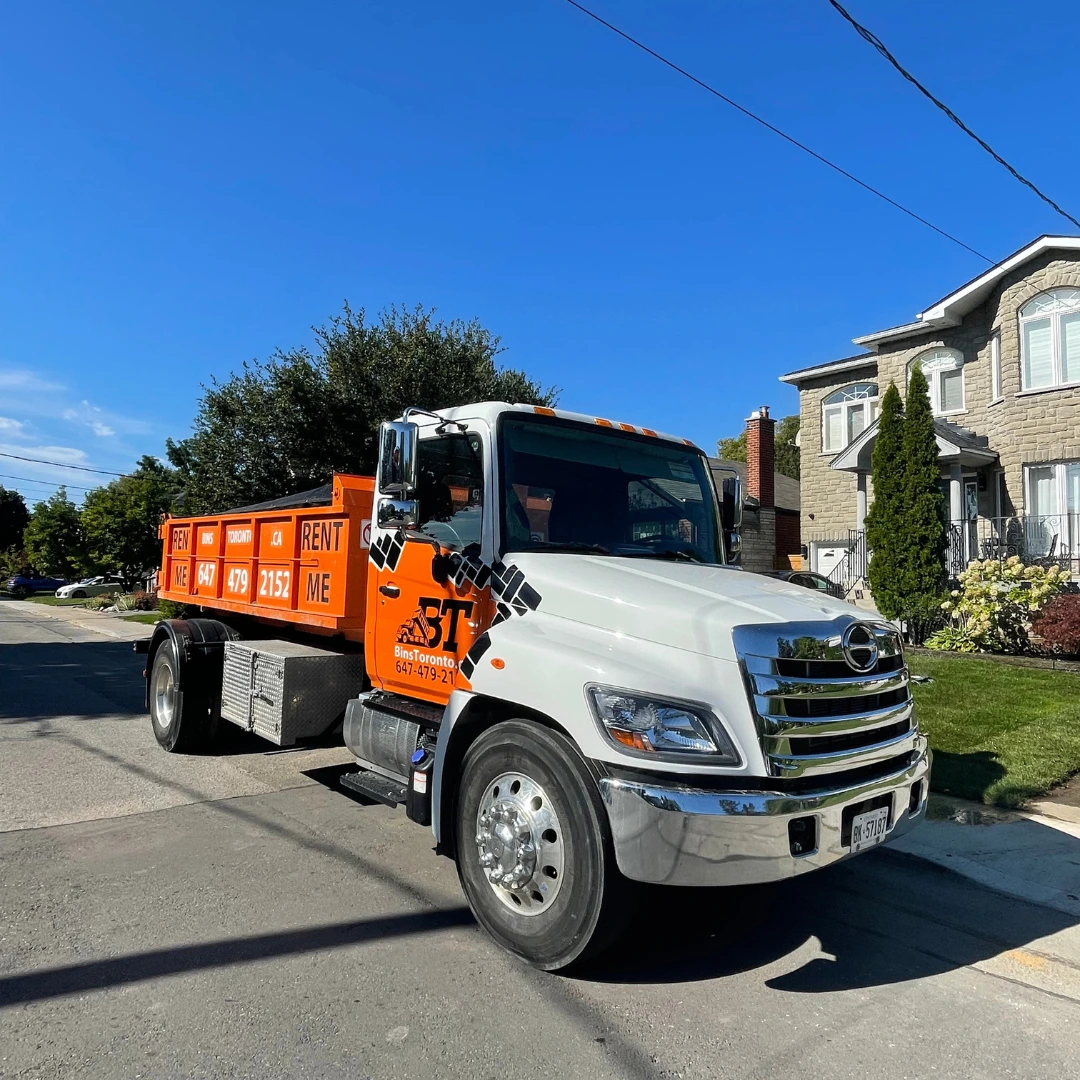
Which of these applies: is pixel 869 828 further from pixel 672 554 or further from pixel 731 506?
pixel 731 506

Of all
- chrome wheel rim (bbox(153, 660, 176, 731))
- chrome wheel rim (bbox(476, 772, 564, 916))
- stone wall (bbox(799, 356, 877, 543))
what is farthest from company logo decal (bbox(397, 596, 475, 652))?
stone wall (bbox(799, 356, 877, 543))

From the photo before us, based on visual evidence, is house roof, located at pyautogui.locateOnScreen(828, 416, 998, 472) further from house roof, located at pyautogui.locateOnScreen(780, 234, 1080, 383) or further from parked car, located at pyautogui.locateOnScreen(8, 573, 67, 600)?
parked car, located at pyautogui.locateOnScreen(8, 573, 67, 600)

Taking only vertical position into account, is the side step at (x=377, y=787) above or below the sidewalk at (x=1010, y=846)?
above

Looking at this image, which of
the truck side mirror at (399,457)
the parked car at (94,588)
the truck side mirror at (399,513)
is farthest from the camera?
the parked car at (94,588)

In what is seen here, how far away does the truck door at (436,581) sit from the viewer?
4336 millimetres

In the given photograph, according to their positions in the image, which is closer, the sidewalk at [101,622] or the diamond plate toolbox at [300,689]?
the diamond plate toolbox at [300,689]

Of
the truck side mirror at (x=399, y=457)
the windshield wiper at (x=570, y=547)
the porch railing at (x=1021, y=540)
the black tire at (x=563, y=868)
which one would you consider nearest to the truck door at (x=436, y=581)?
the truck side mirror at (x=399, y=457)

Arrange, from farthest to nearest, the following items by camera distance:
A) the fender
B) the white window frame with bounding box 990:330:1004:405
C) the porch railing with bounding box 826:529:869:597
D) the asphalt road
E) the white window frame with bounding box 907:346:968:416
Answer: the porch railing with bounding box 826:529:869:597, the white window frame with bounding box 907:346:968:416, the white window frame with bounding box 990:330:1004:405, the fender, the asphalt road

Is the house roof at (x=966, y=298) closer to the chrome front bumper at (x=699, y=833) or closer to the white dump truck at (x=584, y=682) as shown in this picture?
the white dump truck at (x=584, y=682)

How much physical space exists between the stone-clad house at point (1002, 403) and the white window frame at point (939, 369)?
24 millimetres

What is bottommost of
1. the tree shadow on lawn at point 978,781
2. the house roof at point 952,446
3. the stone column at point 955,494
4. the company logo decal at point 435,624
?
the tree shadow on lawn at point 978,781

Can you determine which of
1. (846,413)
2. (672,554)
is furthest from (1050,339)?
(672,554)

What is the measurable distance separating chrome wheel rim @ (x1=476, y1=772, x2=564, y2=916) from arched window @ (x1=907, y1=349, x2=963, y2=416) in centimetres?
1899

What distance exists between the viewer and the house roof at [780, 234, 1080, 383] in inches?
659
